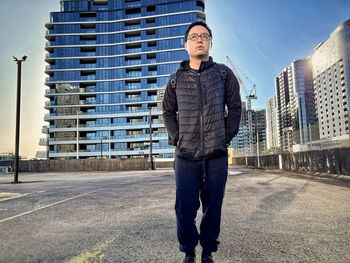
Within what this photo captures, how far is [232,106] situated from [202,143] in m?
0.45

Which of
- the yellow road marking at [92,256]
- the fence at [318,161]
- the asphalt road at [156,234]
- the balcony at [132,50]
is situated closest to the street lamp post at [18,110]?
the asphalt road at [156,234]

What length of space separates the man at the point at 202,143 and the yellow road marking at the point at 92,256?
2.70 feet

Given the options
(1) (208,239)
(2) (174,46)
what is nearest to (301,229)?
(1) (208,239)

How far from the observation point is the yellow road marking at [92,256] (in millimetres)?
2877

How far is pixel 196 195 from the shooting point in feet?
8.86

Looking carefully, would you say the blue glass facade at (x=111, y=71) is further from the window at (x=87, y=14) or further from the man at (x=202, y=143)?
the man at (x=202, y=143)

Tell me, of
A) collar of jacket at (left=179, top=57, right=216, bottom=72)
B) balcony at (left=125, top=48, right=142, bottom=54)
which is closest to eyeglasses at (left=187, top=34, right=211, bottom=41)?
collar of jacket at (left=179, top=57, right=216, bottom=72)

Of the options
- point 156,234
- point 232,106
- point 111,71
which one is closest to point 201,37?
point 232,106

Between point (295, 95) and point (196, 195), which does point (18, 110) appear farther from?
point (295, 95)

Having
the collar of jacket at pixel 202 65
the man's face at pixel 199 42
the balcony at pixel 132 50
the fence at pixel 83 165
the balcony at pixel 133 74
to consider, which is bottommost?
the fence at pixel 83 165

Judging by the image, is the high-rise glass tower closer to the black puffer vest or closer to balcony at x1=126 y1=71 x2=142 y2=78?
balcony at x1=126 y1=71 x2=142 y2=78

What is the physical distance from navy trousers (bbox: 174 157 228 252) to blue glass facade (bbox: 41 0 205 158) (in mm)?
75736

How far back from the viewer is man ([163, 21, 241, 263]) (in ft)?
8.70

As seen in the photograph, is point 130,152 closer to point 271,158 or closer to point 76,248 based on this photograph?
point 271,158
